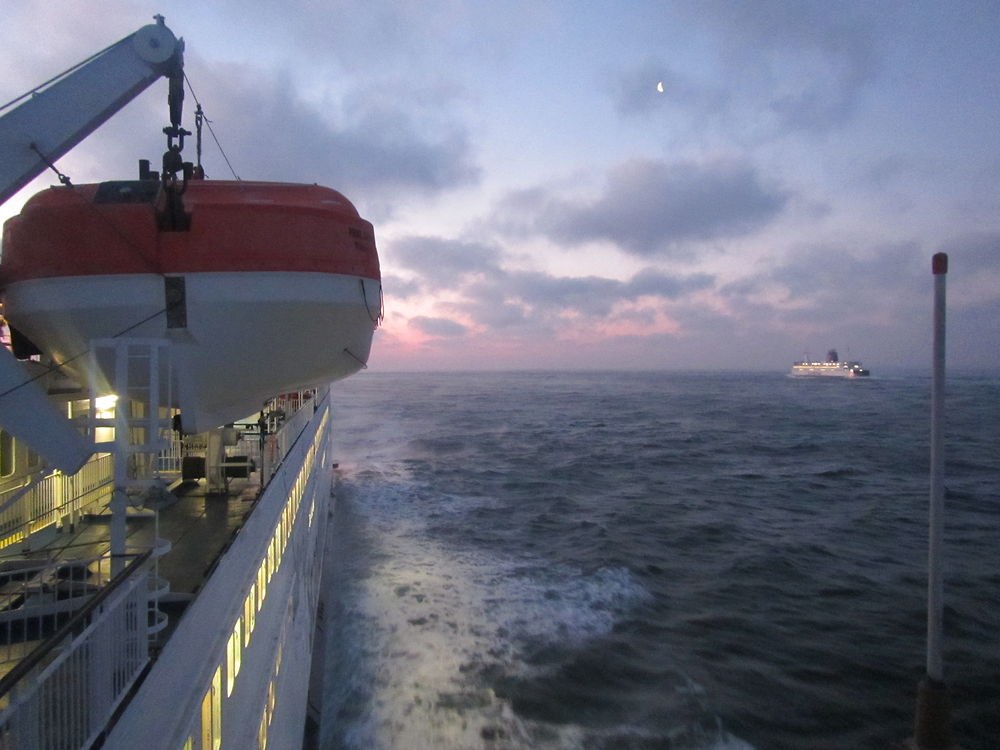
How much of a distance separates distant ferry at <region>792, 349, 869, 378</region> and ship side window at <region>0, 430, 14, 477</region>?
14023cm

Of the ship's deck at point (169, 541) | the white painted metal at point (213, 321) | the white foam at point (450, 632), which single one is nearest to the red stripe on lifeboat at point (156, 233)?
the white painted metal at point (213, 321)

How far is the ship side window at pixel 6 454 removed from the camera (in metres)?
7.21

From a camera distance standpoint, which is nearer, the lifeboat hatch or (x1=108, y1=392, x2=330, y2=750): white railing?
(x1=108, y1=392, x2=330, y2=750): white railing

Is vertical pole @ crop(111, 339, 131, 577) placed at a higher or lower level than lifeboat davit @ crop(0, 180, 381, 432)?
lower

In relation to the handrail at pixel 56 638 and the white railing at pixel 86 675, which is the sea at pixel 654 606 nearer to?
the white railing at pixel 86 675

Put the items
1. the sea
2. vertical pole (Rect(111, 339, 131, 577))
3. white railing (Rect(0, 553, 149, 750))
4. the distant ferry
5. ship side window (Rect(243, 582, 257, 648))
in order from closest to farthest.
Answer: white railing (Rect(0, 553, 149, 750)) < vertical pole (Rect(111, 339, 131, 577)) < ship side window (Rect(243, 582, 257, 648)) < the sea < the distant ferry

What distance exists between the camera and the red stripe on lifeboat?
526cm

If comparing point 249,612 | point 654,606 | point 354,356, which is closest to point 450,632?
point 654,606

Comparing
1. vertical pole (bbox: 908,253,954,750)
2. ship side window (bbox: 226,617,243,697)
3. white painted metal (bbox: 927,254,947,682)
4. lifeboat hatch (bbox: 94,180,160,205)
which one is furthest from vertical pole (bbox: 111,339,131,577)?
white painted metal (bbox: 927,254,947,682)

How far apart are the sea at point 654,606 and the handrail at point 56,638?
5.81 metres

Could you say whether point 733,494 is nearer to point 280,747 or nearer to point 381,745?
point 381,745

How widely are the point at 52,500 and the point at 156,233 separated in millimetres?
4431

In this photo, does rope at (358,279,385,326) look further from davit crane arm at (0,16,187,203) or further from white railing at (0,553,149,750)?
white railing at (0,553,149,750)

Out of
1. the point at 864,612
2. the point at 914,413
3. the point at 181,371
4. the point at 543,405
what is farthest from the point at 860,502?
the point at 543,405
